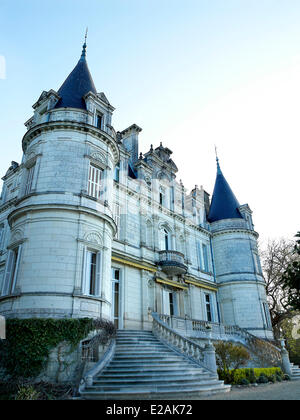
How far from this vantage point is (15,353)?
1027 centimetres

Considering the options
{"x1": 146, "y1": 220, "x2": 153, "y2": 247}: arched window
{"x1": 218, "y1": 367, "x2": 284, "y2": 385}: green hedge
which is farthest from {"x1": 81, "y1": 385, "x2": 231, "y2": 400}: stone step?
{"x1": 146, "y1": 220, "x2": 153, "y2": 247}: arched window

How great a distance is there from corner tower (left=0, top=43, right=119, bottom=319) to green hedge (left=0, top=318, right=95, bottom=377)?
601mm

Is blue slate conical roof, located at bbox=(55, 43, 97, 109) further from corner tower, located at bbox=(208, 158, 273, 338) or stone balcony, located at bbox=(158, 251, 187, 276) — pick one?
corner tower, located at bbox=(208, 158, 273, 338)

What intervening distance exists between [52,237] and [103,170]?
4.79 metres

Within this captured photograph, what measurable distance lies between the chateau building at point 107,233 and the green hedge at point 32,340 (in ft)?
2.05

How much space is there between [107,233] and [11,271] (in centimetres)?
443

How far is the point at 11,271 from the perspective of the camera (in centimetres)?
1326

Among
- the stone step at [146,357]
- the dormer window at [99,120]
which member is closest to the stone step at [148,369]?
the stone step at [146,357]

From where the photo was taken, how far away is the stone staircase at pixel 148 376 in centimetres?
891

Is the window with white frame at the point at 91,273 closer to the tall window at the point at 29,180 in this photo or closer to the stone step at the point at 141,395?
the stone step at the point at 141,395

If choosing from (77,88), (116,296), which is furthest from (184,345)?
(77,88)

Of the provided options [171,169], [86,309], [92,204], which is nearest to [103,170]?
[92,204]
